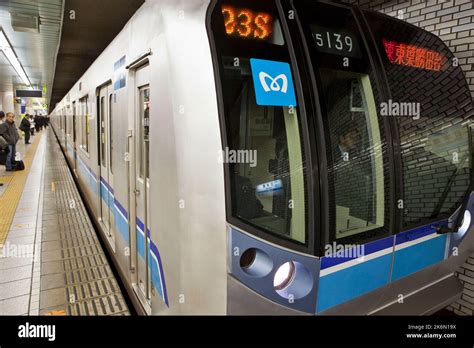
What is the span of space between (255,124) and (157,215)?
0.82 m

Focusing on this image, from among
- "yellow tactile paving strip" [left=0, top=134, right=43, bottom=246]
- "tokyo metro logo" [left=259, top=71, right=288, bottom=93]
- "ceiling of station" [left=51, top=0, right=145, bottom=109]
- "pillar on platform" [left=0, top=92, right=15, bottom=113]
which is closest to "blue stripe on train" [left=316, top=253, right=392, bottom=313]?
"tokyo metro logo" [left=259, top=71, right=288, bottom=93]

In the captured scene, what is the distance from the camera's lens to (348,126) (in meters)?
1.96

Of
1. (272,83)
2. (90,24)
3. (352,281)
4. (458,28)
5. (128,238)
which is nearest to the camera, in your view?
(272,83)

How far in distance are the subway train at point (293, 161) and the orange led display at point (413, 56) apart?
0.01 meters

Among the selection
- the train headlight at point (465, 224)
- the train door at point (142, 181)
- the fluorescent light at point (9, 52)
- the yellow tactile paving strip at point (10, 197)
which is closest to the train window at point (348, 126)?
the train headlight at point (465, 224)

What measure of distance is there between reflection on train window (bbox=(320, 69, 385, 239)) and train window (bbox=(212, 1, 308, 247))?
0.22 m

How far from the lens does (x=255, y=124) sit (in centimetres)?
179

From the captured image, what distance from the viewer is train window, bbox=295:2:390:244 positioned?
1.85 metres

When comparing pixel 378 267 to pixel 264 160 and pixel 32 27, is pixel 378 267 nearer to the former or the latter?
pixel 264 160

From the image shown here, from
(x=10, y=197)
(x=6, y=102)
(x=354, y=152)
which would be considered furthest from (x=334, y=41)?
(x=6, y=102)

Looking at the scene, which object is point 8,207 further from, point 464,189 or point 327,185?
point 464,189

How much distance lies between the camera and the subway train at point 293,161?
165cm

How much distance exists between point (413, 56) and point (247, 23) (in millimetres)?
1349

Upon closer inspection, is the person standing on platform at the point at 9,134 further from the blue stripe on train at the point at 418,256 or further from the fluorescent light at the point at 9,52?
the blue stripe on train at the point at 418,256
